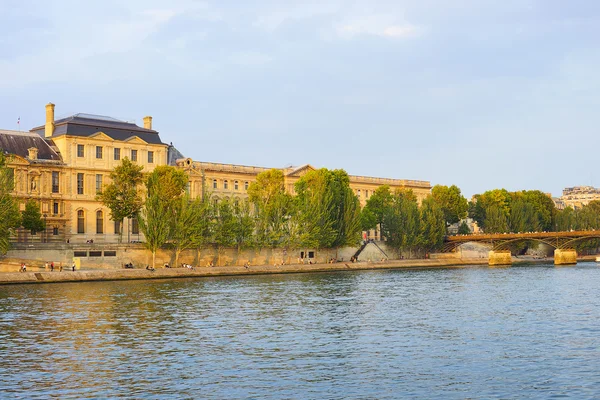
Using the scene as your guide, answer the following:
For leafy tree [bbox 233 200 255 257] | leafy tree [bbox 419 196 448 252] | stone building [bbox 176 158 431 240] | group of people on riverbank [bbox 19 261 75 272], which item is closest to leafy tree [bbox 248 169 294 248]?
leafy tree [bbox 233 200 255 257]

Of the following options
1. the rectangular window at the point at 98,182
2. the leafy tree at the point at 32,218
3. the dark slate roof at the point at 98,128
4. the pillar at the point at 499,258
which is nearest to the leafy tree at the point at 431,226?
the pillar at the point at 499,258

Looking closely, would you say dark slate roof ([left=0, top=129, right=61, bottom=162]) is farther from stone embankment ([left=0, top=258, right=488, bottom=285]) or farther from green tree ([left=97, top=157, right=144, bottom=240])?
stone embankment ([left=0, top=258, right=488, bottom=285])

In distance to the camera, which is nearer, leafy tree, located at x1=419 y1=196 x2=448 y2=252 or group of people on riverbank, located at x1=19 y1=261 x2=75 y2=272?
group of people on riverbank, located at x1=19 y1=261 x2=75 y2=272

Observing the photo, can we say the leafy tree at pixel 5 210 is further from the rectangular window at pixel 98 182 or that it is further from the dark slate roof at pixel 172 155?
the dark slate roof at pixel 172 155

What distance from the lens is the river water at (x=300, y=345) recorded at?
1118 inches

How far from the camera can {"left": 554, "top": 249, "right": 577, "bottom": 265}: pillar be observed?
13588 cm

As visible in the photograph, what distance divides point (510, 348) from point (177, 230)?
67.8 meters

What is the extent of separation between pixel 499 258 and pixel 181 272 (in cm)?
6889

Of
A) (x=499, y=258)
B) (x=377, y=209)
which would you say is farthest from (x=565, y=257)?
(x=377, y=209)

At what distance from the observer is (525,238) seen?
14162 centimetres

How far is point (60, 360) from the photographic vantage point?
3372 centimetres

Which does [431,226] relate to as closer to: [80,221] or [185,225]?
[185,225]

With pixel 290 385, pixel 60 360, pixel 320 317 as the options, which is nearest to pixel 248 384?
pixel 290 385

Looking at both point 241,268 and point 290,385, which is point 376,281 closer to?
point 241,268
